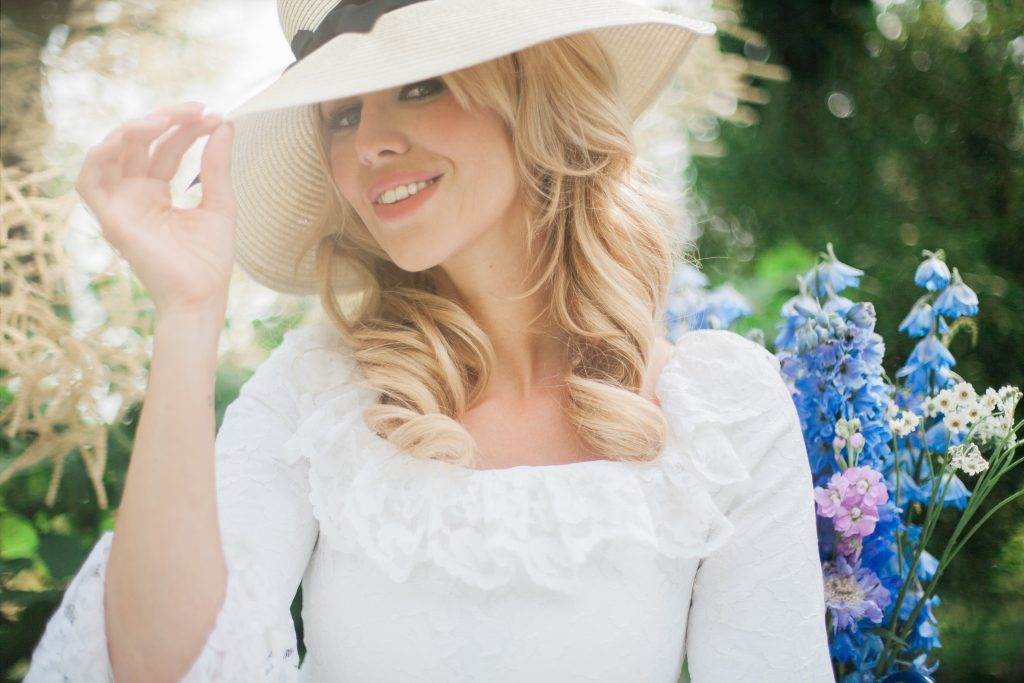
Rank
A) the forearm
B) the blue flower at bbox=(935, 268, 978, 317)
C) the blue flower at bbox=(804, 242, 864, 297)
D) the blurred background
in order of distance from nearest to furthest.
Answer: the forearm → the blue flower at bbox=(935, 268, 978, 317) → the blue flower at bbox=(804, 242, 864, 297) → the blurred background

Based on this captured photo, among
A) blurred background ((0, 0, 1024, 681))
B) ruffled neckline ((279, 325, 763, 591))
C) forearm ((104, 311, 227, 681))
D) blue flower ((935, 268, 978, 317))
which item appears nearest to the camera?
forearm ((104, 311, 227, 681))

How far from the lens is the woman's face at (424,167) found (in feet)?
3.76

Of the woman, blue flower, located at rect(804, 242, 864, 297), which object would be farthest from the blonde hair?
blue flower, located at rect(804, 242, 864, 297)

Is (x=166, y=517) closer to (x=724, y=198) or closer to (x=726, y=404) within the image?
(x=726, y=404)

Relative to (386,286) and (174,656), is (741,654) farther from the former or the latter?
(386,286)

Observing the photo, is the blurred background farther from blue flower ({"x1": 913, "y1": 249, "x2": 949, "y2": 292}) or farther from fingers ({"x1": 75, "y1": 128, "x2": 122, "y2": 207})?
blue flower ({"x1": 913, "y1": 249, "x2": 949, "y2": 292})

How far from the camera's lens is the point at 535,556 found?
1068 millimetres

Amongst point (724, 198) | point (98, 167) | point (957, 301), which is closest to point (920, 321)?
point (957, 301)

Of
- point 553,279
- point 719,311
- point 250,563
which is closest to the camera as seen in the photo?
point 250,563

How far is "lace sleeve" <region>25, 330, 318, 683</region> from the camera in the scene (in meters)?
0.93

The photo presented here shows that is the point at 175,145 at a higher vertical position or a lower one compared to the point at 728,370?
higher

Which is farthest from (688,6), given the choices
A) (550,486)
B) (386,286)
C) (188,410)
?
(188,410)

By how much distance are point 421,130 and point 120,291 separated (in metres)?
0.86

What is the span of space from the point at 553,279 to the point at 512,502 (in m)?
0.41
